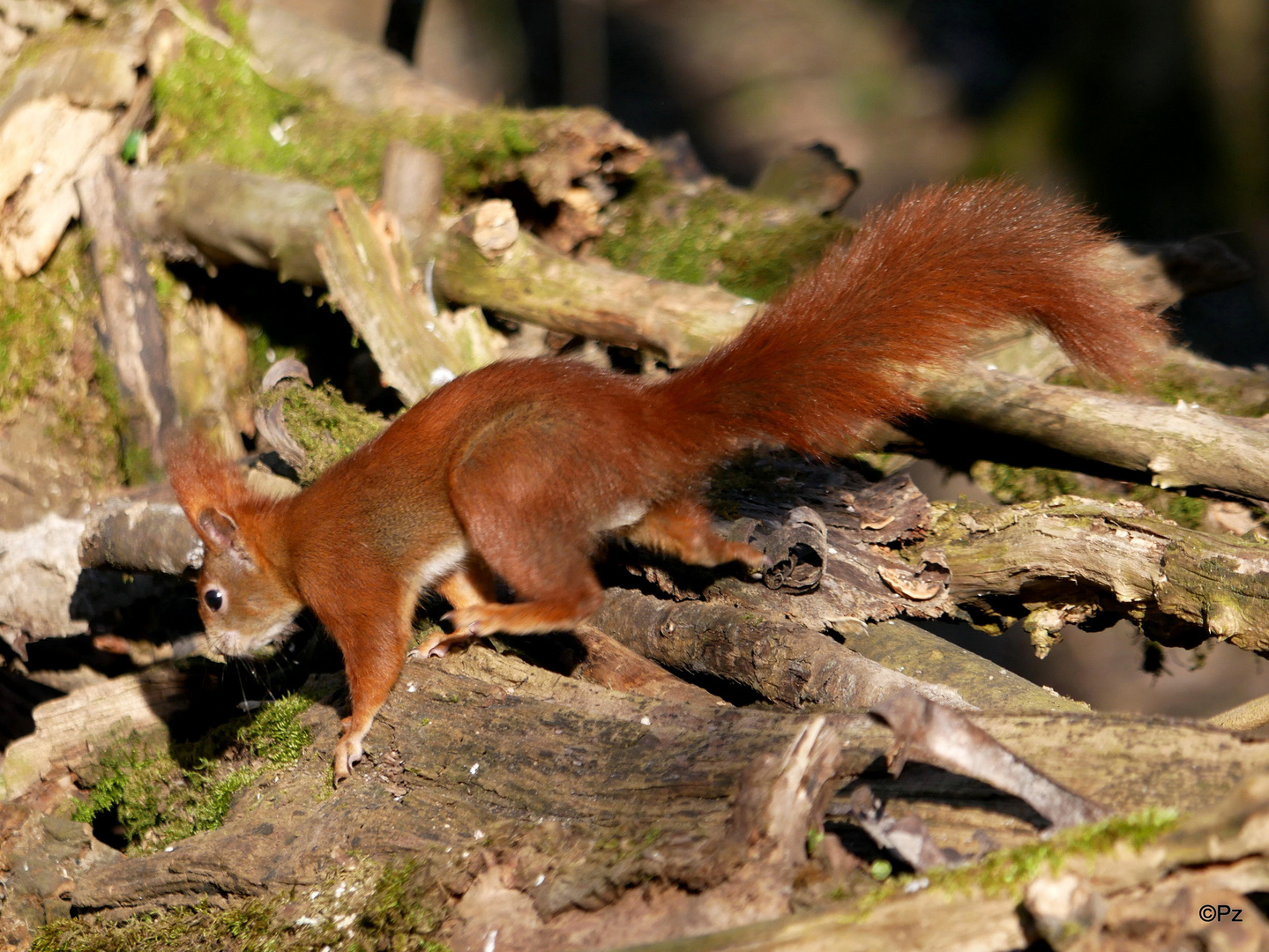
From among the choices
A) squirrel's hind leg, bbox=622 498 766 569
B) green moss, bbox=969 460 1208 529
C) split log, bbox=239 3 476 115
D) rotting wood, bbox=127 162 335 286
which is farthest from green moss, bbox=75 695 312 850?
split log, bbox=239 3 476 115

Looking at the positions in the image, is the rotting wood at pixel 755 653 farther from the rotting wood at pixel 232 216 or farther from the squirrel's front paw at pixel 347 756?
the rotting wood at pixel 232 216

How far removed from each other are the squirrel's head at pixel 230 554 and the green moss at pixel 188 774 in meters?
0.29

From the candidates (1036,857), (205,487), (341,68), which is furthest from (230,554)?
(341,68)

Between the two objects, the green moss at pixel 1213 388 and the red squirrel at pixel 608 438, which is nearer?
the red squirrel at pixel 608 438

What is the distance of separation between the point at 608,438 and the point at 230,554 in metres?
1.50

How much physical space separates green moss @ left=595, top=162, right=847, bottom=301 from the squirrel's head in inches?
102

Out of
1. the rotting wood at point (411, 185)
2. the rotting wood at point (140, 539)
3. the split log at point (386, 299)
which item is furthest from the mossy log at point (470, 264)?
the rotting wood at point (140, 539)

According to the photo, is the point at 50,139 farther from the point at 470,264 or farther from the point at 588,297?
the point at 588,297

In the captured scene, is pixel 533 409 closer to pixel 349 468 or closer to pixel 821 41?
pixel 349 468

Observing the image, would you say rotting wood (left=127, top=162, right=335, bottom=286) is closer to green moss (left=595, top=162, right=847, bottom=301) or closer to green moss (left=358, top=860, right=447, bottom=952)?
green moss (left=595, top=162, right=847, bottom=301)

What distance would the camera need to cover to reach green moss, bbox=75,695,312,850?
321 cm

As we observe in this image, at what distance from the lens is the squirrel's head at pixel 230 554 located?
3.38 metres

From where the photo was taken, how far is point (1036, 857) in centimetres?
155

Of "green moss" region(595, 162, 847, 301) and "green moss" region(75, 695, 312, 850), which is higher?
"green moss" region(595, 162, 847, 301)
